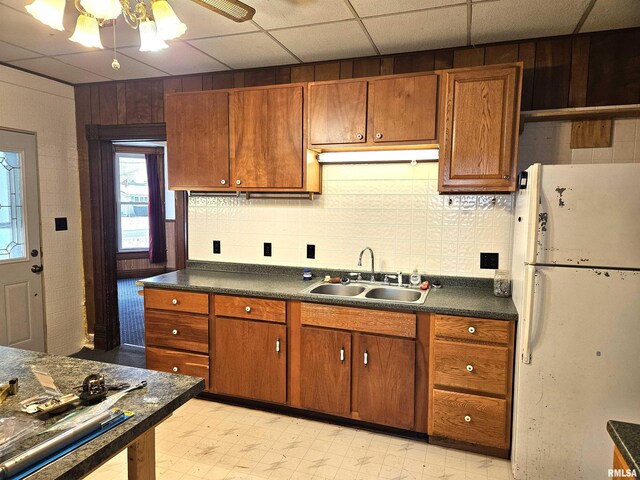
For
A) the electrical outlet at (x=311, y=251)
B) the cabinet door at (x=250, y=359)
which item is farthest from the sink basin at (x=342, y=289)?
the cabinet door at (x=250, y=359)

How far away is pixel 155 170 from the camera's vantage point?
7.46 meters

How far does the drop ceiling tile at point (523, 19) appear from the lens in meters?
2.15

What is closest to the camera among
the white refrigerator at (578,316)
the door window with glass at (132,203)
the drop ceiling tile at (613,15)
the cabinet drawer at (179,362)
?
the white refrigerator at (578,316)

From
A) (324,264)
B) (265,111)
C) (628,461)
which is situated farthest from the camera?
(324,264)

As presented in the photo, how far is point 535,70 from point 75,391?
115 inches

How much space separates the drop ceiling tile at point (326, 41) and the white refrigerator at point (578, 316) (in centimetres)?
136

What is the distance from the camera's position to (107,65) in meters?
3.17

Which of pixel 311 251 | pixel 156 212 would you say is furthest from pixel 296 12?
pixel 156 212

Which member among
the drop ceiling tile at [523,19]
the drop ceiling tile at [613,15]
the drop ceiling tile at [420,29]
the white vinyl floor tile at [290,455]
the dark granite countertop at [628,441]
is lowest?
the white vinyl floor tile at [290,455]

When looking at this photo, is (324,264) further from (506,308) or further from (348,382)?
(506,308)

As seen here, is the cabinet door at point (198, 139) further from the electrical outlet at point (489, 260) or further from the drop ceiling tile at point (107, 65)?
the electrical outlet at point (489, 260)

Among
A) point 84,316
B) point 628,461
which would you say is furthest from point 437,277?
point 84,316

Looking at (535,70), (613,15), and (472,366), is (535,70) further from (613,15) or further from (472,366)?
(472,366)

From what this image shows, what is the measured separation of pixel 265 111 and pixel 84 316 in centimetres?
266
